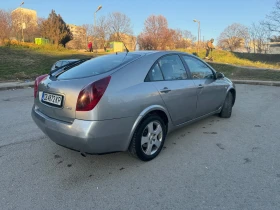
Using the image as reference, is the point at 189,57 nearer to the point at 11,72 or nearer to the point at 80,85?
the point at 80,85

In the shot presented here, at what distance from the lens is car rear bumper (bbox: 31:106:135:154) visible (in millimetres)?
2541

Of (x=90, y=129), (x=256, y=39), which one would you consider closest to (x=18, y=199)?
(x=90, y=129)

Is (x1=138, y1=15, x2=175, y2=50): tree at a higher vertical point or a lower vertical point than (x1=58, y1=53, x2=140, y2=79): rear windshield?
higher


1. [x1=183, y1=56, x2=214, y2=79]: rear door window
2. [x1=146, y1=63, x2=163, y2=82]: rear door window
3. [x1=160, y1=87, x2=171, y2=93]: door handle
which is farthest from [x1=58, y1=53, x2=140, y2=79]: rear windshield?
[x1=183, y1=56, x2=214, y2=79]: rear door window

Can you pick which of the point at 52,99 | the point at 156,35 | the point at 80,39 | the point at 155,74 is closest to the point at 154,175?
the point at 155,74

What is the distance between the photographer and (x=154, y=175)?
2.83 meters

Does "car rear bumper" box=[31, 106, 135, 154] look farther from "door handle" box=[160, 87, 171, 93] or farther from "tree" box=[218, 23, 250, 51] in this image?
"tree" box=[218, 23, 250, 51]

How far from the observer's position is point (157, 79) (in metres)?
3.25

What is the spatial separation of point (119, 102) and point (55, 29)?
29.4 m

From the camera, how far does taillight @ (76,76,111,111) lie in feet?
8.33

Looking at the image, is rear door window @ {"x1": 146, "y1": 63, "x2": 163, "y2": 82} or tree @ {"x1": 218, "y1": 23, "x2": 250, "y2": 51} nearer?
rear door window @ {"x1": 146, "y1": 63, "x2": 163, "y2": 82}

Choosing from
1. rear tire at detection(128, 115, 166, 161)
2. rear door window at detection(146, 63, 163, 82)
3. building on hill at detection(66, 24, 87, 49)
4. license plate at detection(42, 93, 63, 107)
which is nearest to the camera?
license plate at detection(42, 93, 63, 107)

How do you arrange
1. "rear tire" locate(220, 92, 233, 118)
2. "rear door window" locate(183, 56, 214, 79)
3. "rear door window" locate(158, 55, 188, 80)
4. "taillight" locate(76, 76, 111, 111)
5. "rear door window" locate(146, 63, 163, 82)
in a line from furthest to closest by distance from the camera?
"rear tire" locate(220, 92, 233, 118), "rear door window" locate(183, 56, 214, 79), "rear door window" locate(158, 55, 188, 80), "rear door window" locate(146, 63, 163, 82), "taillight" locate(76, 76, 111, 111)

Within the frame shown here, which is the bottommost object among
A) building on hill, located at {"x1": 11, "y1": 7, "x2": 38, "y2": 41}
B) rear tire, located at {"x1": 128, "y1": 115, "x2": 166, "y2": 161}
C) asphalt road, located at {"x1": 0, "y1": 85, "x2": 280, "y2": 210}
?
asphalt road, located at {"x1": 0, "y1": 85, "x2": 280, "y2": 210}
